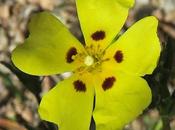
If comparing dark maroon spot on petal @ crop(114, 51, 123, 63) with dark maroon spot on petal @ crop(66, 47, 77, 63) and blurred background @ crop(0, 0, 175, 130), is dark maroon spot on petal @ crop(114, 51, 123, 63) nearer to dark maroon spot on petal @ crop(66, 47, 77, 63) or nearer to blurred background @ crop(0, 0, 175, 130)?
dark maroon spot on petal @ crop(66, 47, 77, 63)

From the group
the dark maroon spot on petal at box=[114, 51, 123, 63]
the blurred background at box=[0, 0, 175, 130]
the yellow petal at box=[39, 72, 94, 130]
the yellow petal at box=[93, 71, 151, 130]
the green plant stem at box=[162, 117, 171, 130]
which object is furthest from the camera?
the blurred background at box=[0, 0, 175, 130]

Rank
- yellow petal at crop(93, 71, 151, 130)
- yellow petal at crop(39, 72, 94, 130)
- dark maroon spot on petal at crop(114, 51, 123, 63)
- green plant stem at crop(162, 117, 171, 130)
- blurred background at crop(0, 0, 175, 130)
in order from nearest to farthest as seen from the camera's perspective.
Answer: yellow petal at crop(93, 71, 151, 130) → yellow petal at crop(39, 72, 94, 130) → dark maroon spot on petal at crop(114, 51, 123, 63) → green plant stem at crop(162, 117, 171, 130) → blurred background at crop(0, 0, 175, 130)

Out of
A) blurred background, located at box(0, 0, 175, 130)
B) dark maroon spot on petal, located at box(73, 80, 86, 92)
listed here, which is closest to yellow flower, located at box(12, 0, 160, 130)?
dark maroon spot on petal, located at box(73, 80, 86, 92)

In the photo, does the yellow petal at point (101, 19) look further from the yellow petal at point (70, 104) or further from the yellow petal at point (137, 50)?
the yellow petal at point (70, 104)

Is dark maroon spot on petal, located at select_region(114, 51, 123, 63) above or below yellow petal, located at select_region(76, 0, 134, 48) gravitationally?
below

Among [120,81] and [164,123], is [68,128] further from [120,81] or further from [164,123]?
[164,123]

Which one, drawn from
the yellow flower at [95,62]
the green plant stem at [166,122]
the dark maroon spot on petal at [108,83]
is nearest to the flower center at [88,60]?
the yellow flower at [95,62]

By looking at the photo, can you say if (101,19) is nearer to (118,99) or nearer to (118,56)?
(118,56)
